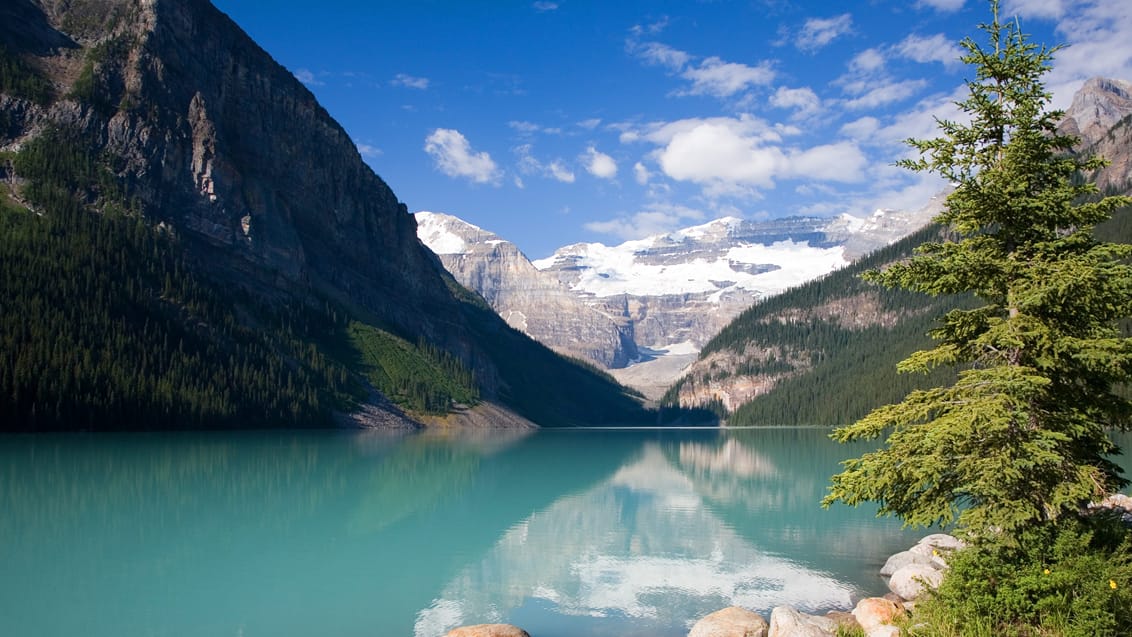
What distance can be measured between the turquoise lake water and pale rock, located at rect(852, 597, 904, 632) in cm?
399

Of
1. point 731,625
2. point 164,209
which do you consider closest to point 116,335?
point 164,209

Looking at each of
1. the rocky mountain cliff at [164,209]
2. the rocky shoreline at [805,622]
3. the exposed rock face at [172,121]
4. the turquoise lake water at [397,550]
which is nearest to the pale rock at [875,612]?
the rocky shoreline at [805,622]

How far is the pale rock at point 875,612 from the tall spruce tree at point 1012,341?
2971 millimetres

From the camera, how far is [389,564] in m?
30.4

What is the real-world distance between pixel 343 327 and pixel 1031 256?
184m

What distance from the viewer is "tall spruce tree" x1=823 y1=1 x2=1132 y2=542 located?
14.6 m

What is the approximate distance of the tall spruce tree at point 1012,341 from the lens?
14.6 meters

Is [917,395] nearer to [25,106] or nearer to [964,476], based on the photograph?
[964,476]

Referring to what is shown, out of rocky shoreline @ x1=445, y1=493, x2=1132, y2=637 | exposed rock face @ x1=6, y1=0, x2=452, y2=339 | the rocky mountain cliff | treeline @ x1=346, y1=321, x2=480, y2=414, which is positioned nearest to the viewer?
rocky shoreline @ x1=445, y1=493, x2=1132, y2=637

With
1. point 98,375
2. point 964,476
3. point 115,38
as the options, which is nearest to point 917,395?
point 964,476

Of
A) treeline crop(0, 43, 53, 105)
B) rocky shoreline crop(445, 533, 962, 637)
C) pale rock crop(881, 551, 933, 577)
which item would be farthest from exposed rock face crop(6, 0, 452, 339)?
rocky shoreline crop(445, 533, 962, 637)

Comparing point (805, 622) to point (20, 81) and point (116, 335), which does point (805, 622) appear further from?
point (20, 81)

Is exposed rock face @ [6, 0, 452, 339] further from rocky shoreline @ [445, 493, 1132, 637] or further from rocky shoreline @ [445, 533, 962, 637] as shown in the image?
rocky shoreline @ [445, 493, 1132, 637]

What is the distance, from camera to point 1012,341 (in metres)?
15.2
